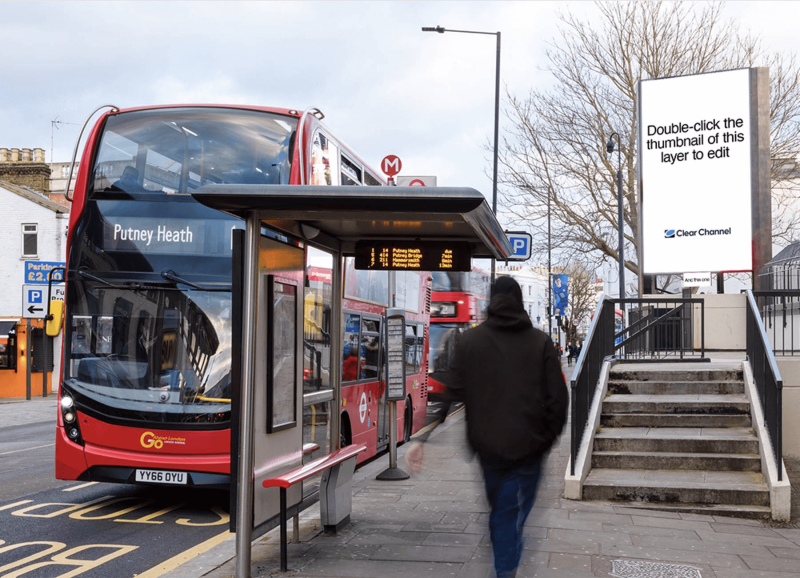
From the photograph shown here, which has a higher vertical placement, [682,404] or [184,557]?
[682,404]

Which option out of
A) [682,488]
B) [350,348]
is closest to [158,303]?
[350,348]

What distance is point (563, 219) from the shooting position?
99.7 feet

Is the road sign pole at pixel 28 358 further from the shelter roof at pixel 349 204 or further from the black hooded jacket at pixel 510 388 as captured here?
the black hooded jacket at pixel 510 388

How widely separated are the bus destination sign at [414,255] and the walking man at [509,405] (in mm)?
2631

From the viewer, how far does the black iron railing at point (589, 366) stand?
28.8 ft

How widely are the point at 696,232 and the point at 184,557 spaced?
12907 millimetres

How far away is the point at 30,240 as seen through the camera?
35344mm

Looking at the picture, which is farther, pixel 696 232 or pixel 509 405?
pixel 696 232

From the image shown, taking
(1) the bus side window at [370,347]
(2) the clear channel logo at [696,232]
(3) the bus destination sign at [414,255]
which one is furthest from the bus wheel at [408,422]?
(3) the bus destination sign at [414,255]

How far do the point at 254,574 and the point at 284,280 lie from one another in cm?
208

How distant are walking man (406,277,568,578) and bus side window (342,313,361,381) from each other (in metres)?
6.01

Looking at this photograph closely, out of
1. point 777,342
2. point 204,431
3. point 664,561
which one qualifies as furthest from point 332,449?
point 777,342

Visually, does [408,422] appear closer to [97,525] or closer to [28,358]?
[97,525]

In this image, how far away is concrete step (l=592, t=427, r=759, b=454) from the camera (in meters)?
9.18
